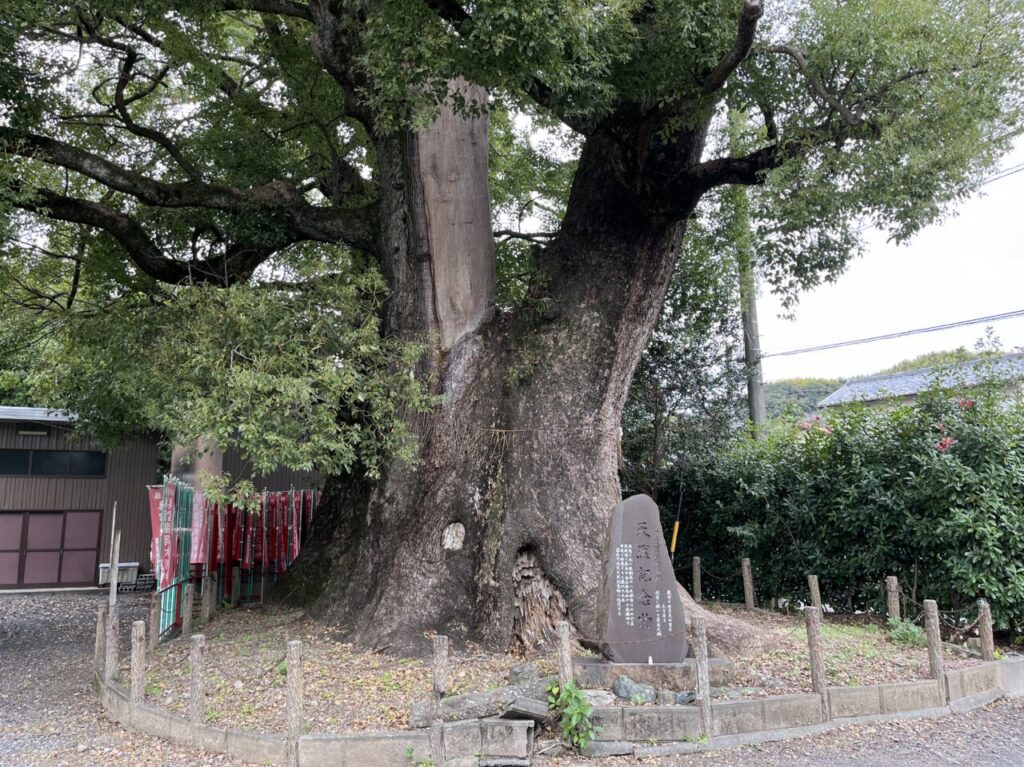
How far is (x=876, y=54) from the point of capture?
7082mm

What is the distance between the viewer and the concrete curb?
18.0 ft

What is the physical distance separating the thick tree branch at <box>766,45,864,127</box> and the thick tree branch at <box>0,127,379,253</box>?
5375 millimetres

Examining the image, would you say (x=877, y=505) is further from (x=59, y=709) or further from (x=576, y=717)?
(x=59, y=709)

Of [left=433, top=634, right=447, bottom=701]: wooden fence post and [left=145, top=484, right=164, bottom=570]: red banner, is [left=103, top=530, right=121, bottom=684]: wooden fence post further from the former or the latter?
[left=433, top=634, right=447, bottom=701]: wooden fence post

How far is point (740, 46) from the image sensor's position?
666cm

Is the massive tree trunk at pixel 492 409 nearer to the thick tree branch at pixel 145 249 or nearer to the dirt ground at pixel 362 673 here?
the dirt ground at pixel 362 673

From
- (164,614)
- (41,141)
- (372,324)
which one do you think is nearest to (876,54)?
(372,324)

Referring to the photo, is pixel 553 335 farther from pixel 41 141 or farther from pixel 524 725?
pixel 41 141

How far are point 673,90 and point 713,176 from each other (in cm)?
110

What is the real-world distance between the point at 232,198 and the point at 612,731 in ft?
26.0

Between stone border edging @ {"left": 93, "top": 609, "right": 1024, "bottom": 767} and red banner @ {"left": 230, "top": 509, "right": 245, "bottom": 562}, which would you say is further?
red banner @ {"left": 230, "top": 509, "right": 245, "bottom": 562}

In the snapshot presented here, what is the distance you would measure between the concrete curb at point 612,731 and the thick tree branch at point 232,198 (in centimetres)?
595

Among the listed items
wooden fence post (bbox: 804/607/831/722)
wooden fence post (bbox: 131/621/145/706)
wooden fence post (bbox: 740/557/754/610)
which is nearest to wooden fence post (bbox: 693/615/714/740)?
wooden fence post (bbox: 804/607/831/722)

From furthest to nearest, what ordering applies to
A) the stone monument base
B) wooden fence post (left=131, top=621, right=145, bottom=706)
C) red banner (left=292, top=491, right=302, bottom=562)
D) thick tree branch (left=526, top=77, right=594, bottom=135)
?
red banner (left=292, top=491, right=302, bottom=562)
thick tree branch (left=526, top=77, right=594, bottom=135)
wooden fence post (left=131, top=621, right=145, bottom=706)
the stone monument base
